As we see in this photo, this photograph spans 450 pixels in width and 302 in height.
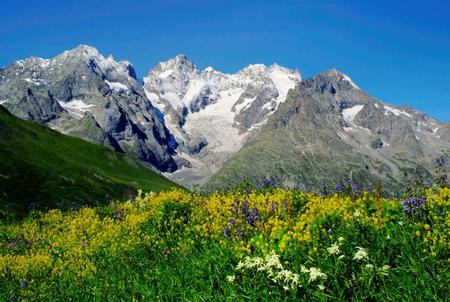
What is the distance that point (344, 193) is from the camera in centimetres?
1563

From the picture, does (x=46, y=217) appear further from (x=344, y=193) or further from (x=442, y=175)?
(x=442, y=175)

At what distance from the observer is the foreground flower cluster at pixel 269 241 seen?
25.8 feet

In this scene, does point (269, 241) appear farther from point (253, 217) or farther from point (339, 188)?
point (339, 188)

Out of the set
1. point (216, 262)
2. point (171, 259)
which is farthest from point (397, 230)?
point (171, 259)

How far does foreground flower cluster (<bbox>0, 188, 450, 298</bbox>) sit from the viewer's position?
25.8 feet

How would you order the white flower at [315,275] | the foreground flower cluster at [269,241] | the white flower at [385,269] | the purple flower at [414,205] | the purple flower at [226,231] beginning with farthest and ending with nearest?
the purple flower at [226,231]
the purple flower at [414,205]
the foreground flower cluster at [269,241]
the white flower at [385,269]
the white flower at [315,275]

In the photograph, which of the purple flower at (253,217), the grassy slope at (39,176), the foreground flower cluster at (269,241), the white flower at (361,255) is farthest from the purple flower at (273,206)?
the grassy slope at (39,176)

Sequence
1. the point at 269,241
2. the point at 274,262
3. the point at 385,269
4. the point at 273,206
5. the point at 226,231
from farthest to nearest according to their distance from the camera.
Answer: the point at 273,206, the point at 226,231, the point at 269,241, the point at 274,262, the point at 385,269

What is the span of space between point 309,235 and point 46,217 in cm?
1927

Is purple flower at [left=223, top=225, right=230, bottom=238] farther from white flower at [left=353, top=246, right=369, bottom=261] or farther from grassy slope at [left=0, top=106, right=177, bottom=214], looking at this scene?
grassy slope at [left=0, top=106, right=177, bottom=214]

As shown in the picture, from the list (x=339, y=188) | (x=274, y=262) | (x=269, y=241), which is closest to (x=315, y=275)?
(x=274, y=262)

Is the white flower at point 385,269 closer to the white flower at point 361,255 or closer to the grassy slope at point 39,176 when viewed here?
the white flower at point 361,255

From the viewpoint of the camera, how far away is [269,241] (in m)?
10.2

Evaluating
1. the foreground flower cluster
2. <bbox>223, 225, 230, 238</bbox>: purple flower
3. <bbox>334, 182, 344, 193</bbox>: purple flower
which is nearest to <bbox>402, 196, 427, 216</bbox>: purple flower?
the foreground flower cluster
